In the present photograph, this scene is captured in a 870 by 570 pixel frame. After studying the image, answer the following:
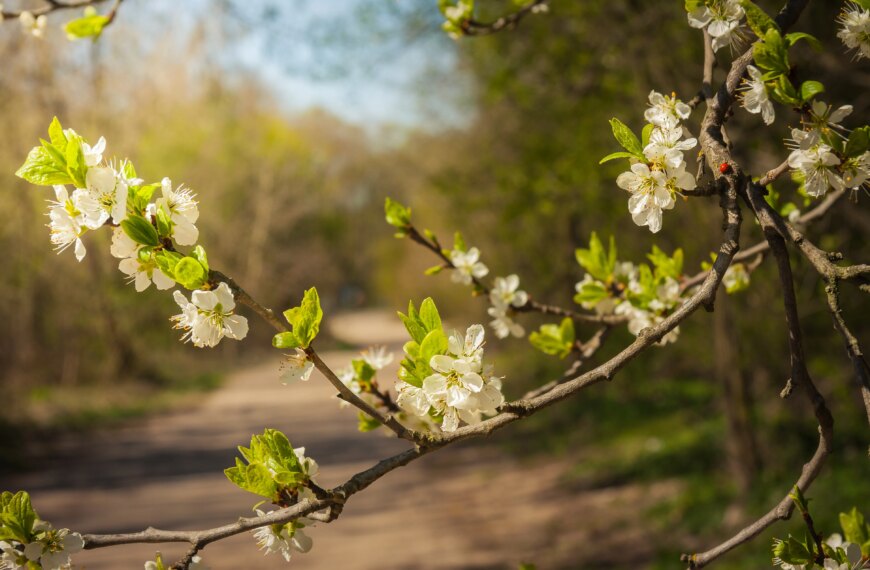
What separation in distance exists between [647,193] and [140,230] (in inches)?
26.9

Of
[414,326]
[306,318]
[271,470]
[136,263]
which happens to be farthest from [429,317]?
[136,263]

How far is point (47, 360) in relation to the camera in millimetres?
12445

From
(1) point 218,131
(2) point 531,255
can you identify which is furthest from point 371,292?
(2) point 531,255

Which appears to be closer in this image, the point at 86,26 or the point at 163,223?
the point at 163,223

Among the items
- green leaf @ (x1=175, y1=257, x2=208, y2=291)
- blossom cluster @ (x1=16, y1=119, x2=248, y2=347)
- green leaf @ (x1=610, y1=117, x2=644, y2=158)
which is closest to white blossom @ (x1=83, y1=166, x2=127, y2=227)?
blossom cluster @ (x1=16, y1=119, x2=248, y2=347)

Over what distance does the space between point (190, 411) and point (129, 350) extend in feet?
6.45

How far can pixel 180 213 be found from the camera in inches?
42.3

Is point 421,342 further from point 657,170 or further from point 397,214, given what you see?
point 397,214

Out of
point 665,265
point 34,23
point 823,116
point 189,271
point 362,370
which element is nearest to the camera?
point 189,271

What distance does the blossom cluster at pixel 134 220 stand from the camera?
3.31ft

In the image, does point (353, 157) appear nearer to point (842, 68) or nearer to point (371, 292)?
point (371, 292)

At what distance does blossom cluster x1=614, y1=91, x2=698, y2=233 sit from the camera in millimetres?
1073

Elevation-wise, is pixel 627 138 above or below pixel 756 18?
below

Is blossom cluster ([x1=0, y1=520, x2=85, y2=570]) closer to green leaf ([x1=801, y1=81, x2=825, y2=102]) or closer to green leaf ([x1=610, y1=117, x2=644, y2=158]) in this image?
green leaf ([x1=610, y1=117, x2=644, y2=158])
